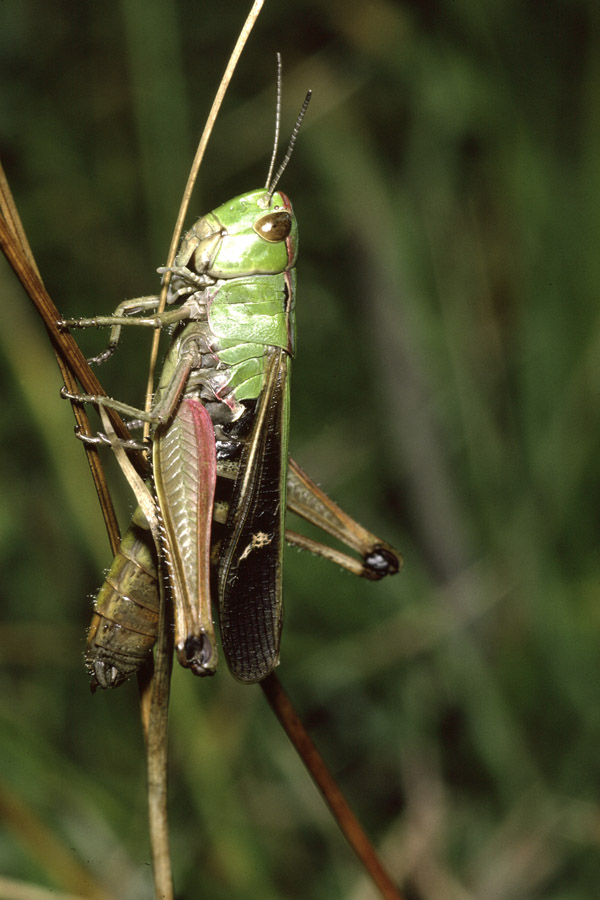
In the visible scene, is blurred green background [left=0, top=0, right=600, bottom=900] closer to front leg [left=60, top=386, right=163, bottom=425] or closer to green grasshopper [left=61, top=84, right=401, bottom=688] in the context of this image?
green grasshopper [left=61, top=84, right=401, bottom=688]

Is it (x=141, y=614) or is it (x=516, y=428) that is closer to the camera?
(x=141, y=614)

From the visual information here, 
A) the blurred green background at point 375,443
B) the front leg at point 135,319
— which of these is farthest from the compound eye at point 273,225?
the blurred green background at point 375,443

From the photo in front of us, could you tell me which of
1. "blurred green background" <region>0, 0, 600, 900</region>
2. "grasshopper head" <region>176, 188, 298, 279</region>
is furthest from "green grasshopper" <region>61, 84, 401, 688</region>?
"blurred green background" <region>0, 0, 600, 900</region>

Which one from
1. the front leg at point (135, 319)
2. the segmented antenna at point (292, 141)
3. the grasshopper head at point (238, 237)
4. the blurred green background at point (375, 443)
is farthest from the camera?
the blurred green background at point (375, 443)

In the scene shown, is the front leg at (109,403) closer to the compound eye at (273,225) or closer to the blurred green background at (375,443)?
the compound eye at (273,225)

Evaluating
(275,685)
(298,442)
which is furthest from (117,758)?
(275,685)

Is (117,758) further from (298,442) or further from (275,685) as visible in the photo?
(275,685)

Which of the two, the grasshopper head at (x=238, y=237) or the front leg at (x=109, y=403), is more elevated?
the grasshopper head at (x=238, y=237)

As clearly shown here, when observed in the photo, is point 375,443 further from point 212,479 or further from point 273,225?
point 212,479
